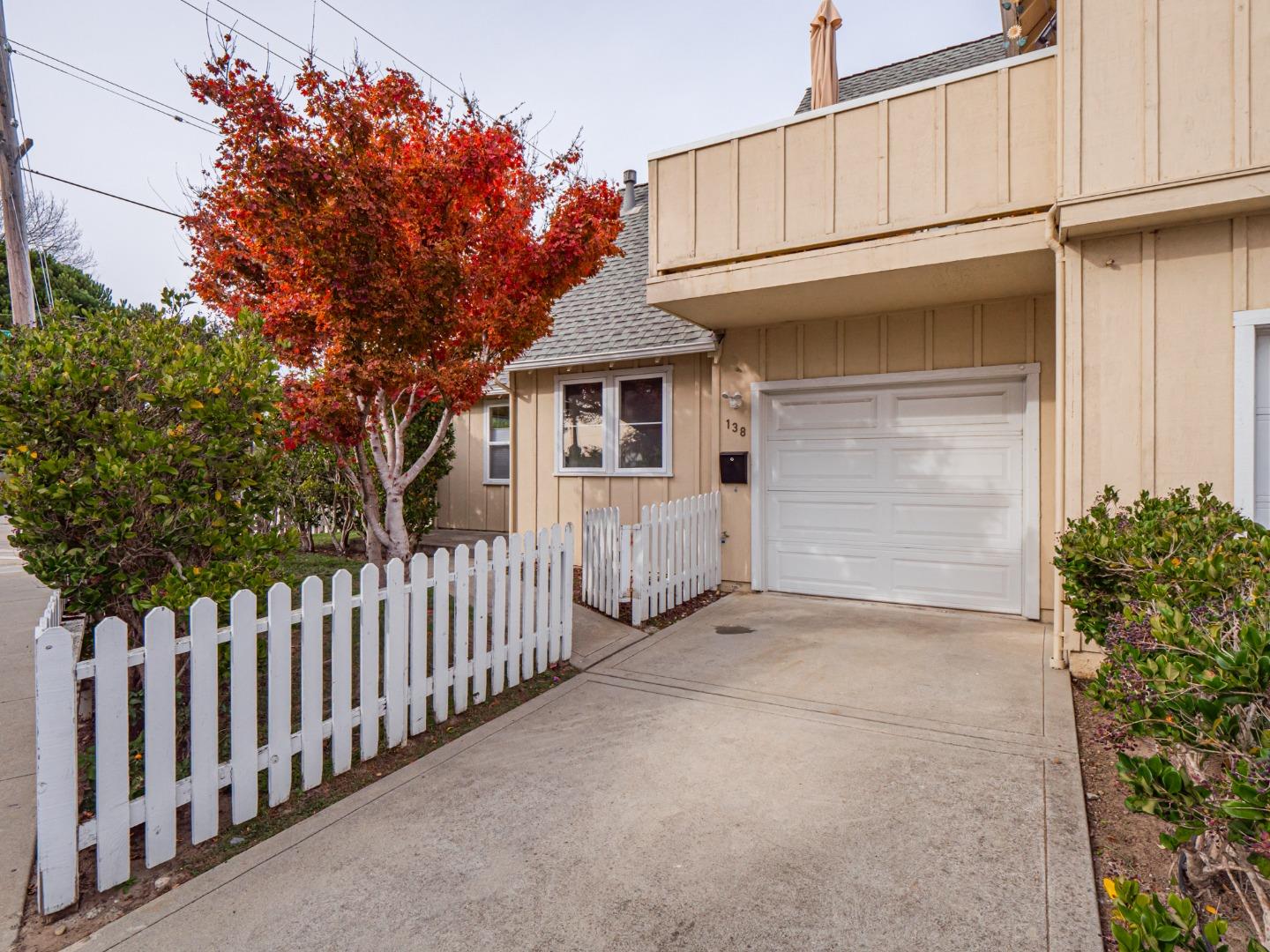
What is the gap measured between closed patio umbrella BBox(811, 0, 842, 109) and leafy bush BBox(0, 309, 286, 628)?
643cm

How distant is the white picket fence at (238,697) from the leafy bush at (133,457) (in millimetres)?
349

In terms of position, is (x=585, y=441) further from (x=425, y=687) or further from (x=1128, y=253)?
(x=1128, y=253)

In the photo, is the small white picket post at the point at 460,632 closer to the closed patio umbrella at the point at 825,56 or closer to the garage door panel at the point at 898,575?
the garage door panel at the point at 898,575

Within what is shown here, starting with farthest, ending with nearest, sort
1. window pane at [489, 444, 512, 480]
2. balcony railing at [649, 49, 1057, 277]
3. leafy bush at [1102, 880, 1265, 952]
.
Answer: window pane at [489, 444, 512, 480]
balcony railing at [649, 49, 1057, 277]
leafy bush at [1102, 880, 1265, 952]

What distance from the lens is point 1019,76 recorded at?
199 inches

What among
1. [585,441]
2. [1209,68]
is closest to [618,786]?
[1209,68]

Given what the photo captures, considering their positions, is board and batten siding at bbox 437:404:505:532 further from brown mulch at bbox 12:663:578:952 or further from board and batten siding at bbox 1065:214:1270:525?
board and batten siding at bbox 1065:214:1270:525

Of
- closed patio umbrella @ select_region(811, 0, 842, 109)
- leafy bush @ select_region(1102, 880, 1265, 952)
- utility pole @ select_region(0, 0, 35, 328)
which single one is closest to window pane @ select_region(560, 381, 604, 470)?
closed patio umbrella @ select_region(811, 0, 842, 109)

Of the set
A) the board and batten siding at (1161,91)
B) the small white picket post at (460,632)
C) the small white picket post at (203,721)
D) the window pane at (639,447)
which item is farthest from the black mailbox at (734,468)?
the small white picket post at (203,721)

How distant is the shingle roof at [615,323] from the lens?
831 cm

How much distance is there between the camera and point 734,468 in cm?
776

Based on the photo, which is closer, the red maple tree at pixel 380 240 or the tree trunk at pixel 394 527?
the red maple tree at pixel 380 240

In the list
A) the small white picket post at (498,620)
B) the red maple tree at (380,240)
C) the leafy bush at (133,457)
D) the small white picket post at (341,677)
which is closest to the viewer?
the leafy bush at (133,457)

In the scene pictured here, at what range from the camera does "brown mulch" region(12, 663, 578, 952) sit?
7.48ft
